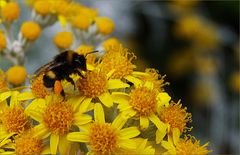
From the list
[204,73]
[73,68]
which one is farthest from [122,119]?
[204,73]

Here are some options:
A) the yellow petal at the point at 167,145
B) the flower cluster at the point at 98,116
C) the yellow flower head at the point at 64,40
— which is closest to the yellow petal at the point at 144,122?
the flower cluster at the point at 98,116

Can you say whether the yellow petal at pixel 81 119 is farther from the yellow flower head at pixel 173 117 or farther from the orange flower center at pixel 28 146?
the yellow flower head at pixel 173 117

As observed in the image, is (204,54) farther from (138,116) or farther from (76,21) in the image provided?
(138,116)

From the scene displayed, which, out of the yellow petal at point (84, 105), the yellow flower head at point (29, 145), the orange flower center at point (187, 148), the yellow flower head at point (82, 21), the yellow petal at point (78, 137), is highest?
the yellow flower head at point (82, 21)

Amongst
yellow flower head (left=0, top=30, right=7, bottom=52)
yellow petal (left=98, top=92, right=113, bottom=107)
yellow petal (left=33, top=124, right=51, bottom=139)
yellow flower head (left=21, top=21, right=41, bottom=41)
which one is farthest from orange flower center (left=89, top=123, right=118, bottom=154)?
yellow flower head (left=21, top=21, right=41, bottom=41)

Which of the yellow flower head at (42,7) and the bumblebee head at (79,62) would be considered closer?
the bumblebee head at (79,62)

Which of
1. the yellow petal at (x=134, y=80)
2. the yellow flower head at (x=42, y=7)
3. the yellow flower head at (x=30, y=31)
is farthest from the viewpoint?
the yellow flower head at (x=42, y=7)

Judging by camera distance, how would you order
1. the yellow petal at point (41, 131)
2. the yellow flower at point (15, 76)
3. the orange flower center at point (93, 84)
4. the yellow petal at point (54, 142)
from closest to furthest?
the yellow petal at point (54, 142) → the yellow petal at point (41, 131) → the orange flower center at point (93, 84) → the yellow flower at point (15, 76)

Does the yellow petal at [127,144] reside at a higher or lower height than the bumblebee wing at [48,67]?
lower
